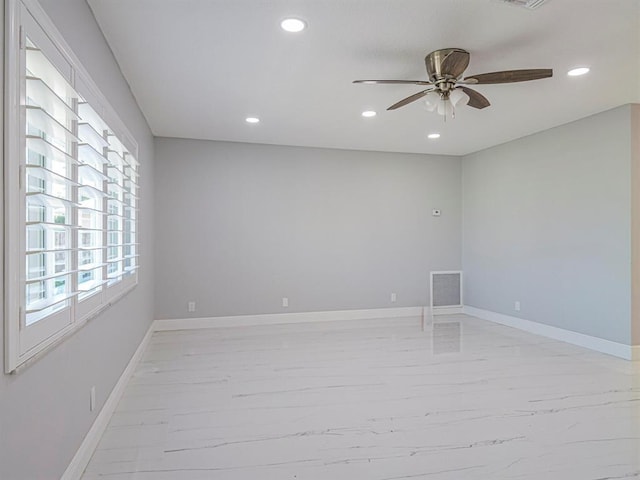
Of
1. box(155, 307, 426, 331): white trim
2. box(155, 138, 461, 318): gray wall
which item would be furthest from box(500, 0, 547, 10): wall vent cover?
box(155, 307, 426, 331): white trim

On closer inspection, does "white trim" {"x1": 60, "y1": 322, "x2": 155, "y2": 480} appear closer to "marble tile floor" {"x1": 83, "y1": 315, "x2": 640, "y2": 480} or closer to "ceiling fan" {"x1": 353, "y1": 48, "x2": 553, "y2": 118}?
"marble tile floor" {"x1": 83, "y1": 315, "x2": 640, "y2": 480}

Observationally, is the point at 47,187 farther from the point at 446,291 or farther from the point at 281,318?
the point at 446,291

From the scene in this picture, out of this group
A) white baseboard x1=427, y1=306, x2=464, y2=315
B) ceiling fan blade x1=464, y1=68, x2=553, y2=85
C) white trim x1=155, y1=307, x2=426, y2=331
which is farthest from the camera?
white baseboard x1=427, y1=306, x2=464, y2=315

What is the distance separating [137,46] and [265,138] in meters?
2.79

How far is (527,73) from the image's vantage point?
2.82 metres

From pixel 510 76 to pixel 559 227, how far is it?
292 cm

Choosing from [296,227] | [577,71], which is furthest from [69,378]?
[296,227]

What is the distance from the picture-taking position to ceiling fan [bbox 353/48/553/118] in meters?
2.85

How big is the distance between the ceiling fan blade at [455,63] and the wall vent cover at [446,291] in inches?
168

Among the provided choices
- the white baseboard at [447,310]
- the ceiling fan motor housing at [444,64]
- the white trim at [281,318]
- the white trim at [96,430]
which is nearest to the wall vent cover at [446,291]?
the white baseboard at [447,310]

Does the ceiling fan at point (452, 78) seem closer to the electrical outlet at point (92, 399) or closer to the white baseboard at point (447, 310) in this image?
the electrical outlet at point (92, 399)

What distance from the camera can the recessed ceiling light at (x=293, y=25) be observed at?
2.64m

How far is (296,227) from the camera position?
20.4ft

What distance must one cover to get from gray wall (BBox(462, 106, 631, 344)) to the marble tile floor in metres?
0.57
